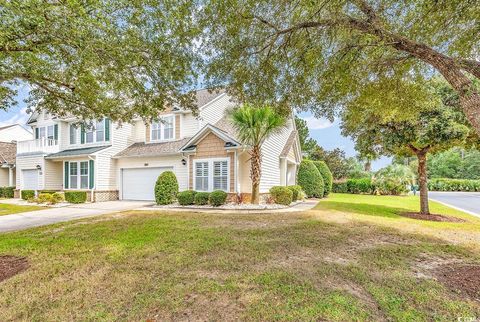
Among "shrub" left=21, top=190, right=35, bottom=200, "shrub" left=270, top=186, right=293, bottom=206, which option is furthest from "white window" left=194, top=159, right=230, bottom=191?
"shrub" left=21, top=190, right=35, bottom=200

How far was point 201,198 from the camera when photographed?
15219mm

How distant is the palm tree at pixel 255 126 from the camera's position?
534 inches

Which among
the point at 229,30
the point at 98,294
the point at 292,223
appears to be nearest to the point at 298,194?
the point at 292,223

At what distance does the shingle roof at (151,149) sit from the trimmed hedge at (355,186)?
20.0 metres

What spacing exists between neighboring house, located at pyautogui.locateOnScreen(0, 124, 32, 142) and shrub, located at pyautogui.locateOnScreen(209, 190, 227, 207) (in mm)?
32993

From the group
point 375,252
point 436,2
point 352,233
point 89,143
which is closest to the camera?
point 436,2

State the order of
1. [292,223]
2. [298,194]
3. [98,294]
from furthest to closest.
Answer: [298,194] < [292,223] < [98,294]

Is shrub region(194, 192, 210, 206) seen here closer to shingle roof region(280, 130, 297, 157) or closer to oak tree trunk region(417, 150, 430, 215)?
shingle roof region(280, 130, 297, 157)

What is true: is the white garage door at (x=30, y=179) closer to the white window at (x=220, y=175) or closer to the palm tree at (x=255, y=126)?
the white window at (x=220, y=175)

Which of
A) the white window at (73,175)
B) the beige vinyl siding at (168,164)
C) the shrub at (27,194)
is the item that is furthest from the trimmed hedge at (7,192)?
the beige vinyl siding at (168,164)

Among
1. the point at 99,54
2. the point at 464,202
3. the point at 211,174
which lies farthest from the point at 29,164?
the point at 464,202

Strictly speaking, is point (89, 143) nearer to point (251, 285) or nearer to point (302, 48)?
point (302, 48)

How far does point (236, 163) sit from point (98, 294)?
1134 cm

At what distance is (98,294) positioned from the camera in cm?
408
